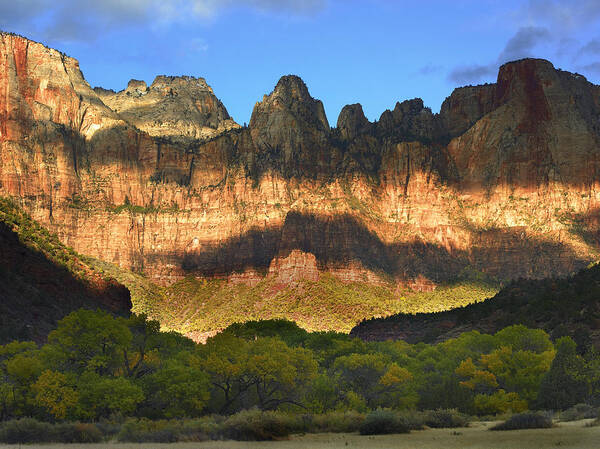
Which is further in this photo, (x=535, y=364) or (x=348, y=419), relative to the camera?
(x=535, y=364)

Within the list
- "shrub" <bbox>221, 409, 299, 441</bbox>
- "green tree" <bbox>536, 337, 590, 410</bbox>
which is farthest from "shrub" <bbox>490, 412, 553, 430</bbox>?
"green tree" <bbox>536, 337, 590, 410</bbox>

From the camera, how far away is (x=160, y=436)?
47.3 meters

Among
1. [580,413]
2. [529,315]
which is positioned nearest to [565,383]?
[580,413]

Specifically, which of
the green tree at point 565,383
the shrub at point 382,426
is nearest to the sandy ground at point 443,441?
the shrub at point 382,426

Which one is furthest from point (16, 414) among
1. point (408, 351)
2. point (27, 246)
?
point (408, 351)

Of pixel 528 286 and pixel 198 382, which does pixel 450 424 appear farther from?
pixel 528 286

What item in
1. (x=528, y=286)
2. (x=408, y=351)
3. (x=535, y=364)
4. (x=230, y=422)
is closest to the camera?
(x=230, y=422)

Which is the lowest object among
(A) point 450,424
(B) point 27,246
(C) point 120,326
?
(A) point 450,424

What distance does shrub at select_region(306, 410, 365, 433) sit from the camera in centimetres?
5262

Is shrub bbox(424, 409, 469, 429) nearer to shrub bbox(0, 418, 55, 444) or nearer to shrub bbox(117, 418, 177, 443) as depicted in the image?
shrub bbox(117, 418, 177, 443)

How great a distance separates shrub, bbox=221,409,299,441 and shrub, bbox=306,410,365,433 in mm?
3073

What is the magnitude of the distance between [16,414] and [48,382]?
311 cm

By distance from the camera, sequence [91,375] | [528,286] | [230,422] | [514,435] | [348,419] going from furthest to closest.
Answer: [528,286] < [91,375] < [348,419] < [230,422] < [514,435]

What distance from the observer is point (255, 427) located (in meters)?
47.8
